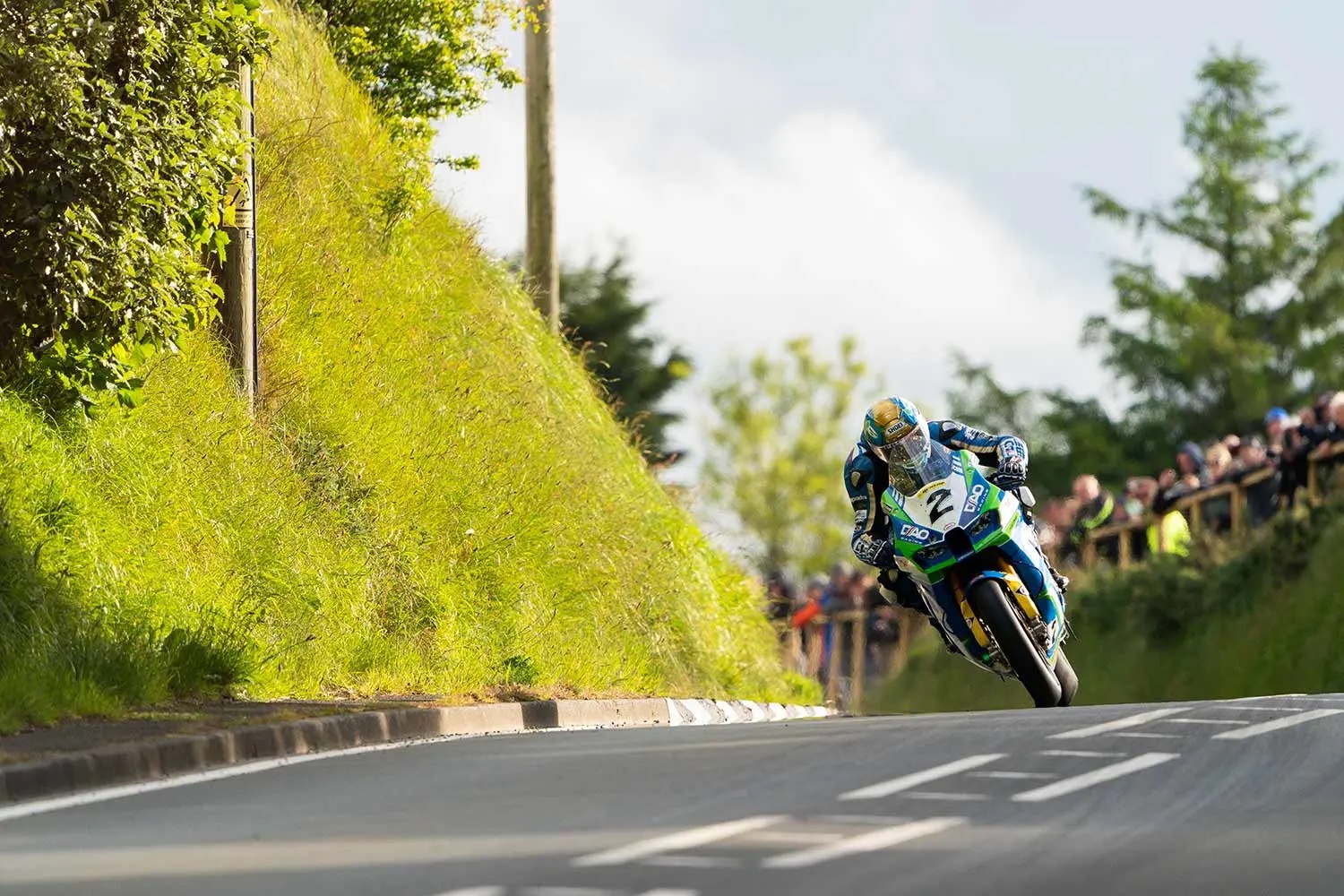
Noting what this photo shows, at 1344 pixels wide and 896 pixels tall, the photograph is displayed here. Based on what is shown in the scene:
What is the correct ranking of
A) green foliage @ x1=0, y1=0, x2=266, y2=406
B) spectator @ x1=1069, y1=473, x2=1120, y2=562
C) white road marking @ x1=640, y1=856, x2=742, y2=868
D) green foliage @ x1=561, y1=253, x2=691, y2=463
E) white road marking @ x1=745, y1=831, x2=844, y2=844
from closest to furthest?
white road marking @ x1=640, y1=856, x2=742, y2=868 < white road marking @ x1=745, y1=831, x2=844, y2=844 < green foliage @ x1=0, y1=0, x2=266, y2=406 < spectator @ x1=1069, y1=473, x2=1120, y2=562 < green foliage @ x1=561, y1=253, x2=691, y2=463

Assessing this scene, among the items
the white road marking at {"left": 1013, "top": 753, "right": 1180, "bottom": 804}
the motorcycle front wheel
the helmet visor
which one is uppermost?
the helmet visor

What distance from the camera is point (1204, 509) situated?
26.6 meters

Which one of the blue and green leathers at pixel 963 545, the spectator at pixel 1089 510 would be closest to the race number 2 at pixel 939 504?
the blue and green leathers at pixel 963 545

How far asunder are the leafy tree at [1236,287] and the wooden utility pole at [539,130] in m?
30.0

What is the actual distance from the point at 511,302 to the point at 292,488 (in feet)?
23.2

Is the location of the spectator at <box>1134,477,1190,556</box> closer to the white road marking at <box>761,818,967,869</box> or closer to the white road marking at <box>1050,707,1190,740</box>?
the white road marking at <box>1050,707,1190,740</box>

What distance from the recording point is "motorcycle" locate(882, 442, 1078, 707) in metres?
15.2

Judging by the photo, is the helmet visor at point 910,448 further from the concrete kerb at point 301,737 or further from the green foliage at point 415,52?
the green foliage at point 415,52

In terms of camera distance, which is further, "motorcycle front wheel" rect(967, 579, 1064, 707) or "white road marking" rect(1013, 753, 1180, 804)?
"motorcycle front wheel" rect(967, 579, 1064, 707)

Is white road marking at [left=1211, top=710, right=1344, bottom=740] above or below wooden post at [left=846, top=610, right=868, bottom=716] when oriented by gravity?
below

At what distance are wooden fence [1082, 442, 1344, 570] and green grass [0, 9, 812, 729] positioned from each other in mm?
5213

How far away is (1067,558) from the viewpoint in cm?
Answer: 3091

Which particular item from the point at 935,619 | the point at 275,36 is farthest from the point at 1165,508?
the point at 275,36

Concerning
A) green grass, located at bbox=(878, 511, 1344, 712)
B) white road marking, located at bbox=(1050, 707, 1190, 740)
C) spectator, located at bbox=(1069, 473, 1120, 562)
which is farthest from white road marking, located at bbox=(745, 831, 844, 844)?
spectator, located at bbox=(1069, 473, 1120, 562)
